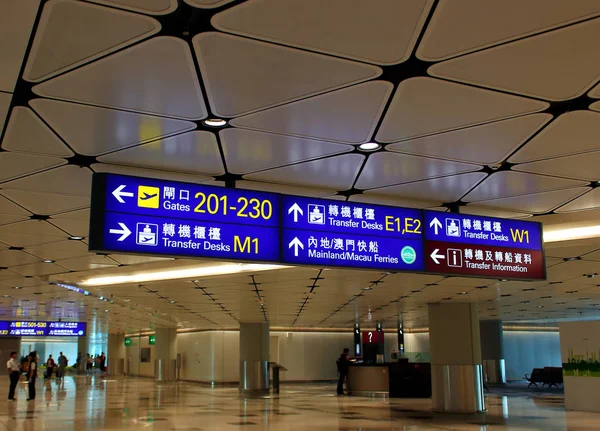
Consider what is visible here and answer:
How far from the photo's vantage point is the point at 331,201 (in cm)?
903

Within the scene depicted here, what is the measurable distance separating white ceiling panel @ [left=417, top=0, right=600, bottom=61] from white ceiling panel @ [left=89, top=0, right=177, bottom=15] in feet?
6.36

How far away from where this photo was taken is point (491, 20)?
15.7 ft

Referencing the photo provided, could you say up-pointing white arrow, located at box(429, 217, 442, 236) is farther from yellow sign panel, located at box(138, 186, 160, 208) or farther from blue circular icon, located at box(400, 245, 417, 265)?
yellow sign panel, located at box(138, 186, 160, 208)

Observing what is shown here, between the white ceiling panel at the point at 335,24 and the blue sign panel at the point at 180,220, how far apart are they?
134 inches

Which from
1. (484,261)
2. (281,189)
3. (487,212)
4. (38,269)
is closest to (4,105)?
(281,189)

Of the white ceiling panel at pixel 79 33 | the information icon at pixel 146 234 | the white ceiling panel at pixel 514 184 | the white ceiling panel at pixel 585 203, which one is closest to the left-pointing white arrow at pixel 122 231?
the information icon at pixel 146 234

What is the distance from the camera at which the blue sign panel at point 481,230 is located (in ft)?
31.9

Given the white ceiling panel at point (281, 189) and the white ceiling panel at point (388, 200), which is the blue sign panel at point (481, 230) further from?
the white ceiling panel at point (281, 189)

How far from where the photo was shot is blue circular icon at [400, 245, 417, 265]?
930 cm

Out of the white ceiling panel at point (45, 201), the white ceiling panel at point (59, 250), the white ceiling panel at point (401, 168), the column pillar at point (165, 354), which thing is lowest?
the column pillar at point (165, 354)

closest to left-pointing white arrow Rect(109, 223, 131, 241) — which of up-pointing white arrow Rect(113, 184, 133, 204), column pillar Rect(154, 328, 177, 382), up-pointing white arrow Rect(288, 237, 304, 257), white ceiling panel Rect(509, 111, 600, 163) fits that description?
up-pointing white arrow Rect(113, 184, 133, 204)

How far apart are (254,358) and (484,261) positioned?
24.3 m

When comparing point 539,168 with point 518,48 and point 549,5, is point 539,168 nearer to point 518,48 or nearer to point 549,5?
point 518,48

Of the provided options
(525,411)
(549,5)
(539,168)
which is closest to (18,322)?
(525,411)
